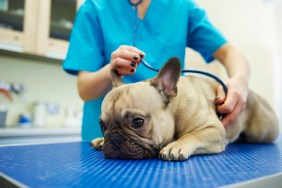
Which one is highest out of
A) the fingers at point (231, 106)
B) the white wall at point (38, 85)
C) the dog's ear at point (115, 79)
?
the dog's ear at point (115, 79)

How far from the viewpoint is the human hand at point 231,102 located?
0.95 metres

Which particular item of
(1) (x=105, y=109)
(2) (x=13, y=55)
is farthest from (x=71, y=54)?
(2) (x=13, y=55)

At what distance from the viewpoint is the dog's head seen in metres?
0.73

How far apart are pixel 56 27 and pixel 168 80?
5.26ft

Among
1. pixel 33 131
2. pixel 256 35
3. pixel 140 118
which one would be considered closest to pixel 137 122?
pixel 140 118

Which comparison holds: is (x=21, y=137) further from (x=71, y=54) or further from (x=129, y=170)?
(x=129, y=170)

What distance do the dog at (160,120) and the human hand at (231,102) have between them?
0.10ft

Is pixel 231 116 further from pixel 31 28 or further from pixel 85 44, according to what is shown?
pixel 31 28

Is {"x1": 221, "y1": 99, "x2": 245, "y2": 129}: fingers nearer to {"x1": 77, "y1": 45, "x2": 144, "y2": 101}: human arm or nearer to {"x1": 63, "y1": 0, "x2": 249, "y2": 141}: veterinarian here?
{"x1": 63, "y1": 0, "x2": 249, "y2": 141}: veterinarian

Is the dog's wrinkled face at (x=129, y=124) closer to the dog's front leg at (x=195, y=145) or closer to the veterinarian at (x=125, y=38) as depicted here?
the dog's front leg at (x=195, y=145)

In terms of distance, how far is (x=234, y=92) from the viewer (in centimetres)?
97

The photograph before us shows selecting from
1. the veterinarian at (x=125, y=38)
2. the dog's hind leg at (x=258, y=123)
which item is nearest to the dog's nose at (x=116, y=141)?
the veterinarian at (x=125, y=38)

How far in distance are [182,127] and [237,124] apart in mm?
349

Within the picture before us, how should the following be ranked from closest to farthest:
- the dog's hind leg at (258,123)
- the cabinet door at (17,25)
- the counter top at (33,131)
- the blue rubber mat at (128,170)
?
the blue rubber mat at (128,170) → the dog's hind leg at (258,123) → the counter top at (33,131) → the cabinet door at (17,25)
